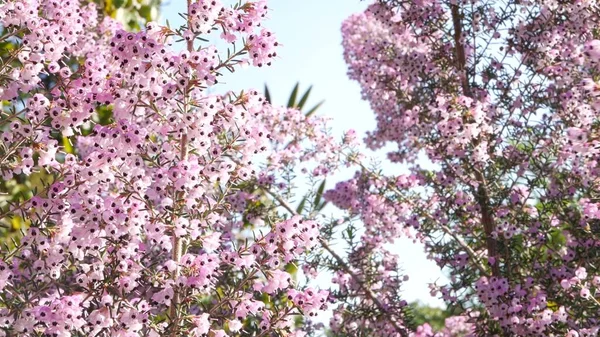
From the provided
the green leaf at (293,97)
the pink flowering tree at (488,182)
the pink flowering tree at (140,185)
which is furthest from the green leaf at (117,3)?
the green leaf at (293,97)

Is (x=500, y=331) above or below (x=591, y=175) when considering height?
below

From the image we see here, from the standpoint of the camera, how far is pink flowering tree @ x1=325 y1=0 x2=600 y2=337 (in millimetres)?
6707

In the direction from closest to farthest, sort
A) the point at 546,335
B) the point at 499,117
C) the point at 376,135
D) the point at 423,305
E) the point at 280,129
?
the point at 546,335 → the point at 499,117 → the point at 280,129 → the point at 376,135 → the point at 423,305

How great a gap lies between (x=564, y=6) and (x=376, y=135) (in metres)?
2.93

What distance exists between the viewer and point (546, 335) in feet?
21.0

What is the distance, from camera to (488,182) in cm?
739

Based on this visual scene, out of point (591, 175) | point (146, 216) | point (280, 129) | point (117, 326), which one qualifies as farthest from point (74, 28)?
point (591, 175)

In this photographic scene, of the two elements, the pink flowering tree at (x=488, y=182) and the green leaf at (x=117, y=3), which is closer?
the pink flowering tree at (x=488, y=182)

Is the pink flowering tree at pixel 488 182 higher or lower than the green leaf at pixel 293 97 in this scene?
lower

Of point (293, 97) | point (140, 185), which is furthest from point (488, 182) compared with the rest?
point (293, 97)

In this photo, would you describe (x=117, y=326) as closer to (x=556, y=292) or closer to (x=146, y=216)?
(x=146, y=216)

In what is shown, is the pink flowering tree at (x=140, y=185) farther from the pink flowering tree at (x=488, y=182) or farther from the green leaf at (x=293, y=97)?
the green leaf at (x=293, y=97)

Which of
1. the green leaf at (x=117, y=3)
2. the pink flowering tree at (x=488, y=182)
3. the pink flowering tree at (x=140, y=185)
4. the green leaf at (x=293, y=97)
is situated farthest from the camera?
the green leaf at (x=293, y=97)

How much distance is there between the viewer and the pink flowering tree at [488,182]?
6707mm
